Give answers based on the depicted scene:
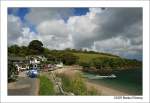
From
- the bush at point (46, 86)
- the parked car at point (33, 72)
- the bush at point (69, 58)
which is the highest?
the bush at point (69, 58)

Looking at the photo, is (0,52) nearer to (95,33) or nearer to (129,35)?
(95,33)

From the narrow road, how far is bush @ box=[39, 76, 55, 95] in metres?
0.06

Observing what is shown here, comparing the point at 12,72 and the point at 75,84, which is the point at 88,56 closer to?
the point at 75,84

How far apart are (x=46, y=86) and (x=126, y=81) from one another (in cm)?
91

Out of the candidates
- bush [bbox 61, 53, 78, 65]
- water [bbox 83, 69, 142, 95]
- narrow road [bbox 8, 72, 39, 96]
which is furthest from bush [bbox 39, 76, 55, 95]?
water [bbox 83, 69, 142, 95]

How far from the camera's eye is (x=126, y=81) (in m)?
5.75

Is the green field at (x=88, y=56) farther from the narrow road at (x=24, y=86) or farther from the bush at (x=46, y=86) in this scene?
the narrow road at (x=24, y=86)

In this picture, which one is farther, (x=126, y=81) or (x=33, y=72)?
(x=33, y=72)

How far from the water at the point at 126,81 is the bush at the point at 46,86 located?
41 cm

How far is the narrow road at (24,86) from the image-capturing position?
5.75 meters

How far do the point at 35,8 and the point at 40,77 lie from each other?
0.81 m

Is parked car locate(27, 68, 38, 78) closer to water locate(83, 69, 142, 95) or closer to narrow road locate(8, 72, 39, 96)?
narrow road locate(8, 72, 39, 96)

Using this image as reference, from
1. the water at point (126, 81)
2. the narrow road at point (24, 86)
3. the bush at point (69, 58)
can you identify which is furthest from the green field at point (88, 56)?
the narrow road at point (24, 86)

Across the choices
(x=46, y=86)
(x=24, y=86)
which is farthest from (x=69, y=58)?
(x=24, y=86)
